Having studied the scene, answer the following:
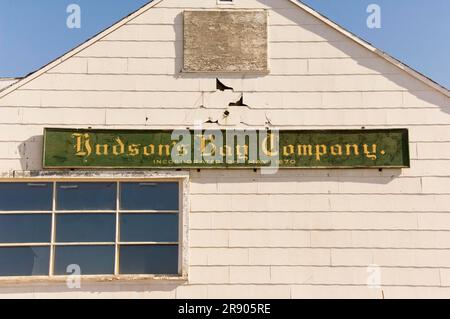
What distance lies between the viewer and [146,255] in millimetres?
10336

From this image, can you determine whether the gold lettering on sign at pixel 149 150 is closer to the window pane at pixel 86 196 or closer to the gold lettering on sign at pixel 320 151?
the window pane at pixel 86 196

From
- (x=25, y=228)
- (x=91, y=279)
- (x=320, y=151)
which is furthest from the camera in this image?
(x=320, y=151)

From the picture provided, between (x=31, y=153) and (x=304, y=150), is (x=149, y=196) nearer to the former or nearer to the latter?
(x=31, y=153)

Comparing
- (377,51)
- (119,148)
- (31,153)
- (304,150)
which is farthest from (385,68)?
(31,153)

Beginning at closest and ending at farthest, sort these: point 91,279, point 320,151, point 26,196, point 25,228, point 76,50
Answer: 1. point 91,279
2. point 25,228
3. point 26,196
4. point 320,151
5. point 76,50

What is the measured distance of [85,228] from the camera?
34.1 feet

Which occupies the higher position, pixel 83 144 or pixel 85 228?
pixel 83 144

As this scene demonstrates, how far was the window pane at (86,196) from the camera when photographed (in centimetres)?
1048

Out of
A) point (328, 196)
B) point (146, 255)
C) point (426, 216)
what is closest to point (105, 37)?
point (146, 255)

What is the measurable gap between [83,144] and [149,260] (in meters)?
2.37

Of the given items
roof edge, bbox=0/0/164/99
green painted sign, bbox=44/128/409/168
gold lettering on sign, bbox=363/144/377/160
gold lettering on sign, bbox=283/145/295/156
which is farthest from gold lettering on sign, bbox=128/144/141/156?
gold lettering on sign, bbox=363/144/377/160

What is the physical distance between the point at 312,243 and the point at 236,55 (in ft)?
12.0

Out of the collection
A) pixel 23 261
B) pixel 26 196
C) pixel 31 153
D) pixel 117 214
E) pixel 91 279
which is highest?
pixel 31 153

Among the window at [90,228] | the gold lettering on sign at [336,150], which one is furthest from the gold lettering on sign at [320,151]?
the window at [90,228]
